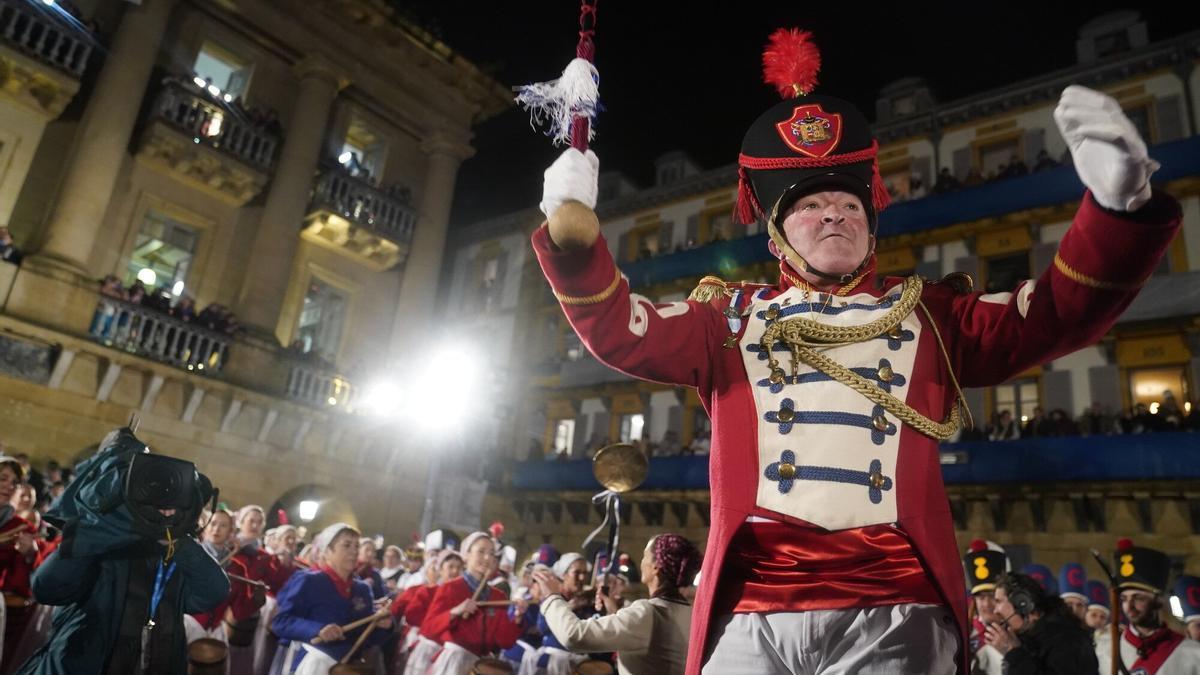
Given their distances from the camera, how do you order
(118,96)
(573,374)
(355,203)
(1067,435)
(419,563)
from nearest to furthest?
(419,563), (118,96), (1067,435), (355,203), (573,374)

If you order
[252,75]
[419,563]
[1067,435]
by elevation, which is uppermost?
[252,75]

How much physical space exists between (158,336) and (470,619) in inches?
433

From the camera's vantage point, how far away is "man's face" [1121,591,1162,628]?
708 cm

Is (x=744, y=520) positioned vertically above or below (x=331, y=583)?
above

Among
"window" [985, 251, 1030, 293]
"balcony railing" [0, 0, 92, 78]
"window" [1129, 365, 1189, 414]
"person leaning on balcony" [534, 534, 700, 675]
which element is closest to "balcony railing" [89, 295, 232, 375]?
"balcony railing" [0, 0, 92, 78]

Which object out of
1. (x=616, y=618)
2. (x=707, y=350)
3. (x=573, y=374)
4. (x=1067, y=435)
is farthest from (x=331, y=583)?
(x=573, y=374)

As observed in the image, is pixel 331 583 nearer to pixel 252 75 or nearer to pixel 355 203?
pixel 355 203

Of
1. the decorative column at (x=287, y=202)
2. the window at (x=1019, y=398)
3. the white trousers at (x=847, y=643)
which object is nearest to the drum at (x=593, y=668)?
the white trousers at (x=847, y=643)

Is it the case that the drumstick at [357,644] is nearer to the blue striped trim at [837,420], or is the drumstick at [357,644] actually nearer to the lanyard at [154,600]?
the lanyard at [154,600]

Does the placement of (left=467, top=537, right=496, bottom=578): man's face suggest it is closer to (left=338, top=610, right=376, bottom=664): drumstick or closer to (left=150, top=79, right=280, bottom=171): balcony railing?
(left=338, top=610, right=376, bottom=664): drumstick

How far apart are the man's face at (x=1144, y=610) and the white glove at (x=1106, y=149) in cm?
689

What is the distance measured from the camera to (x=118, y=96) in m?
15.2

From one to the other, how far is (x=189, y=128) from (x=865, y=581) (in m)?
17.5

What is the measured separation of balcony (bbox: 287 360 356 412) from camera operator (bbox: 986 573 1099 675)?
14.8 m
